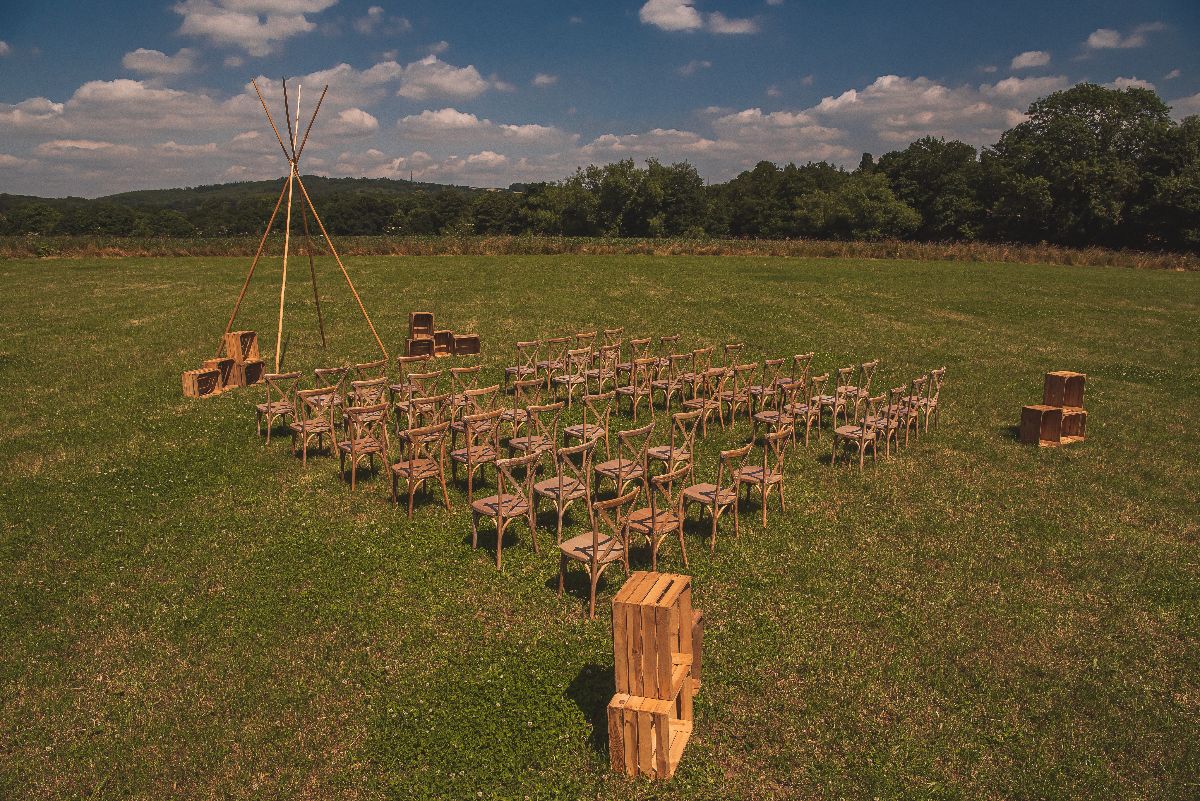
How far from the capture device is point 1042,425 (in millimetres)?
11961

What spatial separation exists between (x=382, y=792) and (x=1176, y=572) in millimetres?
8188

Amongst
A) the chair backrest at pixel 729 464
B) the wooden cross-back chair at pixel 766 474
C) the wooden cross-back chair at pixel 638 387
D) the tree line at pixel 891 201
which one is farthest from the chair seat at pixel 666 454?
the tree line at pixel 891 201

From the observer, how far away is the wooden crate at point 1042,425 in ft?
39.1

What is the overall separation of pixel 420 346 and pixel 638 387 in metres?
6.86

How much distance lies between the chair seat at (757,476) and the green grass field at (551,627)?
53cm

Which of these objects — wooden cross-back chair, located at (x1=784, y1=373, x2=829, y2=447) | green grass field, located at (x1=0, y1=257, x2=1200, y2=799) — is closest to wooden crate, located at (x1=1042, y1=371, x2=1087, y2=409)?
green grass field, located at (x1=0, y1=257, x2=1200, y2=799)

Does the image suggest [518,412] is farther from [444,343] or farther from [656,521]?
[444,343]

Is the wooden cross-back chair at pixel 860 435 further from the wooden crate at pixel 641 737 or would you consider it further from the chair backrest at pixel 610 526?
the wooden crate at pixel 641 737

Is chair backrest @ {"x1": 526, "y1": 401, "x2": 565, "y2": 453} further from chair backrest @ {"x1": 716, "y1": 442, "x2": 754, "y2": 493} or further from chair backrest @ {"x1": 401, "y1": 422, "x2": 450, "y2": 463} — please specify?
chair backrest @ {"x1": 716, "y1": 442, "x2": 754, "y2": 493}

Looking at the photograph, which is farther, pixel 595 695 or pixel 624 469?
pixel 624 469

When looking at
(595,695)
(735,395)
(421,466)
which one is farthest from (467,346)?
(595,695)

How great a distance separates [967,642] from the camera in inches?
259

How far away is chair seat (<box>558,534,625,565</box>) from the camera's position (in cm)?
687

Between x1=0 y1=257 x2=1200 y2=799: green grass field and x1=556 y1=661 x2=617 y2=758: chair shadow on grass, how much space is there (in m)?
0.02
